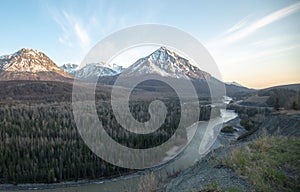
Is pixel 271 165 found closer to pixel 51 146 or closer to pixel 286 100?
pixel 51 146

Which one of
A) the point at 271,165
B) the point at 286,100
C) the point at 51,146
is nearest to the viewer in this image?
the point at 271,165

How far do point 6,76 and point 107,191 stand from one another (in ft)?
635

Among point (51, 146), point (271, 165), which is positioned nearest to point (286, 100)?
point (51, 146)

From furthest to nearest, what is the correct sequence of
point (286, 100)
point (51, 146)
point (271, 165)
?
point (286, 100) → point (51, 146) → point (271, 165)

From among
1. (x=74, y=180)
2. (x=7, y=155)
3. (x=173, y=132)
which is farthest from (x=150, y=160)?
(x=7, y=155)

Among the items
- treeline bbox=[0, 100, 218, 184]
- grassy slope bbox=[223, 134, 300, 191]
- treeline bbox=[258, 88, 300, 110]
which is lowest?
treeline bbox=[0, 100, 218, 184]

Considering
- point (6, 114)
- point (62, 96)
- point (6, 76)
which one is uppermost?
point (6, 76)

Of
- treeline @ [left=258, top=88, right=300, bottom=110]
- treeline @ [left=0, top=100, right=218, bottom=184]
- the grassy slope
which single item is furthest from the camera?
treeline @ [left=258, top=88, right=300, bottom=110]

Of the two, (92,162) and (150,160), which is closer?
(92,162)

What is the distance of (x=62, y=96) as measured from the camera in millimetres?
92875

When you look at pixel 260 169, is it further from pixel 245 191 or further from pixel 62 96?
pixel 62 96

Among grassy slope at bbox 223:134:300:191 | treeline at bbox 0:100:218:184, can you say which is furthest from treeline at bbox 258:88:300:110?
grassy slope at bbox 223:134:300:191

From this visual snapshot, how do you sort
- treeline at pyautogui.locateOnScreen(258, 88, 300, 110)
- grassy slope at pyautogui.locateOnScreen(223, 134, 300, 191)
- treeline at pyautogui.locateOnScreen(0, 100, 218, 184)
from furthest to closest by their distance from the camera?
treeline at pyautogui.locateOnScreen(258, 88, 300, 110), treeline at pyautogui.locateOnScreen(0, 100, 218, 184), grassy slope at pyautogui.locateOnScreen(223, 134, 300, 191)

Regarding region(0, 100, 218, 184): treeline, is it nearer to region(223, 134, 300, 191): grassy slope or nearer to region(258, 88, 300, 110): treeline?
A: region(258, 88, 300, 110): treeline
